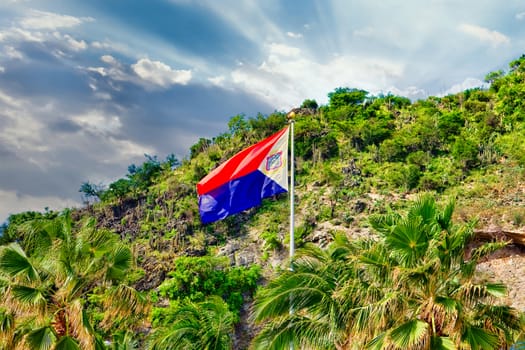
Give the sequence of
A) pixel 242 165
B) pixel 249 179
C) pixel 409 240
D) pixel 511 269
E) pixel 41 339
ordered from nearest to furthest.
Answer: pixel 409 240 → pixel 41 339 → pixel 249 179 → pixel 242 165 → pixel 511 269

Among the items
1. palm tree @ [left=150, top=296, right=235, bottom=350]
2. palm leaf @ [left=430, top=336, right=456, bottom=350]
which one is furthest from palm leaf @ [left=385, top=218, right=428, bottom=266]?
palm tree @ [left=150, top=296, right=235, bottom=350]

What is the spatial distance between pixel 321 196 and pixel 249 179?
17.7m

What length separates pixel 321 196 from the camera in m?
30.4

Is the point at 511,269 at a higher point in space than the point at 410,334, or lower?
lower

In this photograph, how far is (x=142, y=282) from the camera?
25.3 metres

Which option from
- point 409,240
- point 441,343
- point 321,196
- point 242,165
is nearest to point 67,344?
point 242,165

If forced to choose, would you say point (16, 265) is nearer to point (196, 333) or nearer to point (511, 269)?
point (196, 333)

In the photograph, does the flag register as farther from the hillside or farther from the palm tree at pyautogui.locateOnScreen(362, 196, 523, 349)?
the hillside

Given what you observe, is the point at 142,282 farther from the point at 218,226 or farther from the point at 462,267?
the point at 462,267

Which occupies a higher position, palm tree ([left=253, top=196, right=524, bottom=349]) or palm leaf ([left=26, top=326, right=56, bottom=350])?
palm tree ([left=253, top=196, right=524, bottom=349])

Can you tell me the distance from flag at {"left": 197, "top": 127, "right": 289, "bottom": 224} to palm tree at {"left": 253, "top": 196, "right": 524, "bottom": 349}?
11.9 feet

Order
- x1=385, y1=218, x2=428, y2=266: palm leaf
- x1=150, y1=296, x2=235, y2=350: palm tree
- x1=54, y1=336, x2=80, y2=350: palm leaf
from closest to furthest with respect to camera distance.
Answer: x1=385, y1=218, x2=428, y2=266: palm leaf
x1=54, y1=336, x2=80, y2=350: palm leaf
x1=150, y1=296, x2=235, y2=350: palm tree

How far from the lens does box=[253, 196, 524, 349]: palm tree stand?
27.5ft

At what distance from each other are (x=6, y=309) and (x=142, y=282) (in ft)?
48.9
